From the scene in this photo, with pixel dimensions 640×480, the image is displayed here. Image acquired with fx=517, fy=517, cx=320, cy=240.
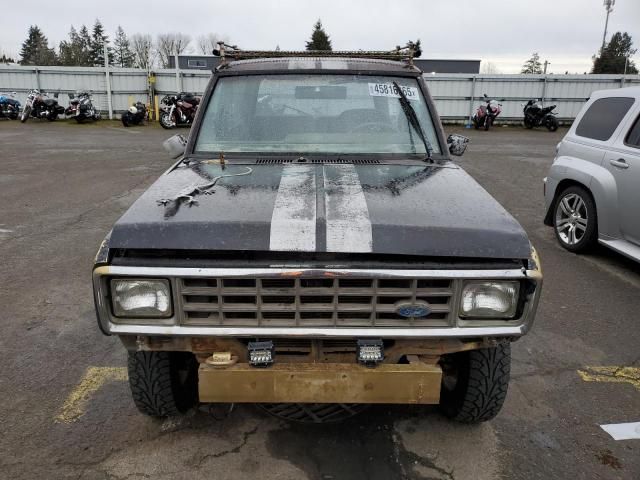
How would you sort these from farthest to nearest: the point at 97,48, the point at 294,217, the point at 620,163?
the point at 97,48, the point at 620,163, the point at 294,217

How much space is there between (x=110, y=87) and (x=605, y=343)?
20963 millimetres

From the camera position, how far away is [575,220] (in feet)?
19.3

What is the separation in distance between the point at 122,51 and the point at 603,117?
217ft

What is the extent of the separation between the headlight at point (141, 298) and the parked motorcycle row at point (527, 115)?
1977 cm

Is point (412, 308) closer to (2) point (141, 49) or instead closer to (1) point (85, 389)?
(1) point (85, 389)

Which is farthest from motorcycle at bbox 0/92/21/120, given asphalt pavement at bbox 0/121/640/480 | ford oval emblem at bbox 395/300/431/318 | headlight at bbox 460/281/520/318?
headlight at bbox 460/281/520/318

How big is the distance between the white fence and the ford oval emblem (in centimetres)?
1959

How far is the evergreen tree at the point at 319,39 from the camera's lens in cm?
4734

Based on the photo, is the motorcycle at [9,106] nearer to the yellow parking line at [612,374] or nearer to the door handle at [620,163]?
the door handle at [620,163]

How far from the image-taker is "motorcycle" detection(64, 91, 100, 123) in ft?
63.9

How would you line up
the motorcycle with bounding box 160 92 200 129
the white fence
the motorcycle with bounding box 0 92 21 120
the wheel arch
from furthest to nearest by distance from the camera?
the white fence < the motorcycle with bounding box 0 92 21 120 < the motorcycle with bounding box 160 92 200 129 < the wheel arch

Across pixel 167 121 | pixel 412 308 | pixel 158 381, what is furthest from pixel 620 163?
pixel 167 121

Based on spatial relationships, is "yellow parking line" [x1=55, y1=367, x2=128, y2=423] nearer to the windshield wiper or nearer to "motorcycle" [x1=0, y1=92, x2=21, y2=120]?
the windshield wiper

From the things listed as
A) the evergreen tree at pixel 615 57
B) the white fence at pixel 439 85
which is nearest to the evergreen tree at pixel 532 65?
the evergreen tree at pixel 615 57
